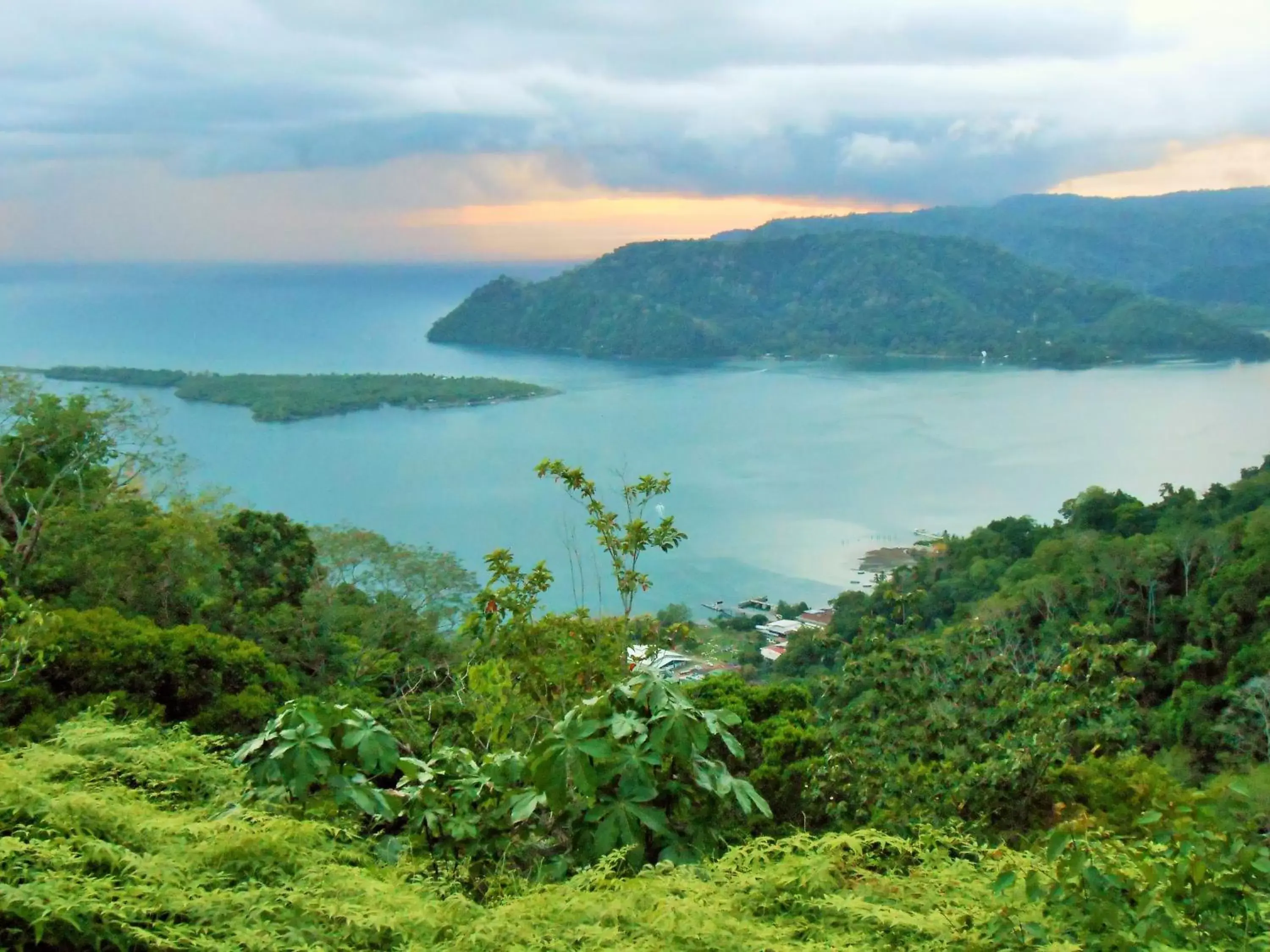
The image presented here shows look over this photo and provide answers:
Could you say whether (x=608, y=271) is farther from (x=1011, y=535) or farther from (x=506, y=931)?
(x=506, y=931)

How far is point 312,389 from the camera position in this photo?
1715 inches

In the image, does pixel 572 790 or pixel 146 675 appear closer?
pixel 572 790

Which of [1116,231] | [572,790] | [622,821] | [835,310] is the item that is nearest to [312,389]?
[835,310]

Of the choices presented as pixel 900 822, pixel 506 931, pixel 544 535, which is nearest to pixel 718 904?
pixel 506 931

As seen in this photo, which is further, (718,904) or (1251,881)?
(718,904)

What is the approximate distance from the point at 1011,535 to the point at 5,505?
21806 mm

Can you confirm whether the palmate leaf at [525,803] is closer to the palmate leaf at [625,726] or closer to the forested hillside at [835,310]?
the palmate leaf at [625,726]

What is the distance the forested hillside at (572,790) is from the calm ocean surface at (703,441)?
631 centimetres

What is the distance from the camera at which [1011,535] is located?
2395 centimetres

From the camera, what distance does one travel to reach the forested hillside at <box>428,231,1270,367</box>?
219 ft

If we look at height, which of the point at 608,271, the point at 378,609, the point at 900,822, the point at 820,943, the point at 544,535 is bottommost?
the point at 544,535

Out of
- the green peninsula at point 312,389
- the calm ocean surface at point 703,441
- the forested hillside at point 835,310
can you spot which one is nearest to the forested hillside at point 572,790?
the calm ocean surface at point 703,441

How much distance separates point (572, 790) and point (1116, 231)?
112 metres

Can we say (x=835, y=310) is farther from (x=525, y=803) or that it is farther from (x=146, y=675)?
(x=525, y=803)
